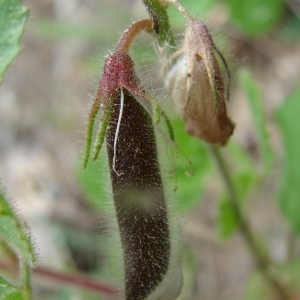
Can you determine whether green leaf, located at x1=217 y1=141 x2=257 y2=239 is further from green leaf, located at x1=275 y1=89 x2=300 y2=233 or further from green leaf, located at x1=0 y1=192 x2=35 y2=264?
green leaf, located at x1=0 y1=192 x2=35 y2=264

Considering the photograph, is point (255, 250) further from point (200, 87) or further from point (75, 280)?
point (200, 87)

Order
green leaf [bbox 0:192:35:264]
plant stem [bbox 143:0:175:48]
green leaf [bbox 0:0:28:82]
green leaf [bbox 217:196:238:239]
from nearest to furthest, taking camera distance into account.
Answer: green leaf [bbox 0:192:35:264] < green leaf [bbox 0:0:28:82] < plant stem [bbox 143:0:175:48] < green leaf [bbox 217:196:238:239]

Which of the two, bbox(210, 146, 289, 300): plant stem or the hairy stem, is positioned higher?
the hairy stem

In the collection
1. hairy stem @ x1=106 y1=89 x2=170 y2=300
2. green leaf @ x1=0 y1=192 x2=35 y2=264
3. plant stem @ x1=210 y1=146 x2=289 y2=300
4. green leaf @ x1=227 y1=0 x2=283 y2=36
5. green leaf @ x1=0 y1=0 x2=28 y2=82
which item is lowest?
plant stem @ x1=210 y1=146 x2=289 y2=300

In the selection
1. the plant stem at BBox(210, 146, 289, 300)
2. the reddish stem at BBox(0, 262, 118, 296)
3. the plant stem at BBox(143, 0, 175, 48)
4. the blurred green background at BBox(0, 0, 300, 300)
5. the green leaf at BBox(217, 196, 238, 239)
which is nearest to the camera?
the plant stem at BBox(143, 0, 175, 48)

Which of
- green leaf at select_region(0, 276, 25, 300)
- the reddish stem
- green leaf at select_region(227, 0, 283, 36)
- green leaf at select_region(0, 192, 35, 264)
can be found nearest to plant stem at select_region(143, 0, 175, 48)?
green leaf at select_region(0, 192, 35, 264)

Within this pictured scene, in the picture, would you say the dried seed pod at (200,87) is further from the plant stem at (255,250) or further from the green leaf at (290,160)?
the green leaf at (290,160)

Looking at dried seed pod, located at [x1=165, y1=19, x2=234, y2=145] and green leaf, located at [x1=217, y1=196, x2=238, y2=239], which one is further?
green leaf, located at [x1=217, y1=196, x2=238, y2=239]
